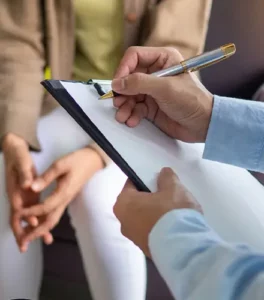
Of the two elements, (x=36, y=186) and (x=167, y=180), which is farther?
(x=36, y=186)

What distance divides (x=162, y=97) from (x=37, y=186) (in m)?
0.29

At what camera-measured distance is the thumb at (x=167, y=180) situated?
59cm

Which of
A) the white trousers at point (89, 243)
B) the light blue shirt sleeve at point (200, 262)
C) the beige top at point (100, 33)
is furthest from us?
the beige top at point (100, 33)

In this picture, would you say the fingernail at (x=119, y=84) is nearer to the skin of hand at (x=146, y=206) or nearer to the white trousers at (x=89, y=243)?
the skin of hand at (x=146, y=206)

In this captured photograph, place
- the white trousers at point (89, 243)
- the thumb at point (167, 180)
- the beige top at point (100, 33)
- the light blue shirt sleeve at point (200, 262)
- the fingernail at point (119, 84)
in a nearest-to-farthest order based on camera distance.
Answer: the light blue shirt sleeve at point (200, 262) → the thumb at point (167, 180) → the fingernail at point (119, 84) → the white trousers at point (89, 243) → the beige top at point (100, 33)

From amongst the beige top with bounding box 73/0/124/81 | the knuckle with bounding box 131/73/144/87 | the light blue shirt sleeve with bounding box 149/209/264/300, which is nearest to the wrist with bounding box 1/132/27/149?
the beige top with bounding box 73/0/124/81

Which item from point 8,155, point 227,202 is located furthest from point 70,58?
point 227,202

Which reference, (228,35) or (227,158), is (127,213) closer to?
(227,158)

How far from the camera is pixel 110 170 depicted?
0.95 m

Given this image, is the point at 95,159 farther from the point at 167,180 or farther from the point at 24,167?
the point at 167,180

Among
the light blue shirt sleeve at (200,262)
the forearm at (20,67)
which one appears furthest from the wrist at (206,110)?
the forearm at (20,67)

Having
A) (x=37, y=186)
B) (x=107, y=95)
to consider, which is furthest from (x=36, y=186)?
(x=107, y=95)

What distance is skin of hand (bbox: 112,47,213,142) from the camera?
0.70m

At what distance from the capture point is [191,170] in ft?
2.36
